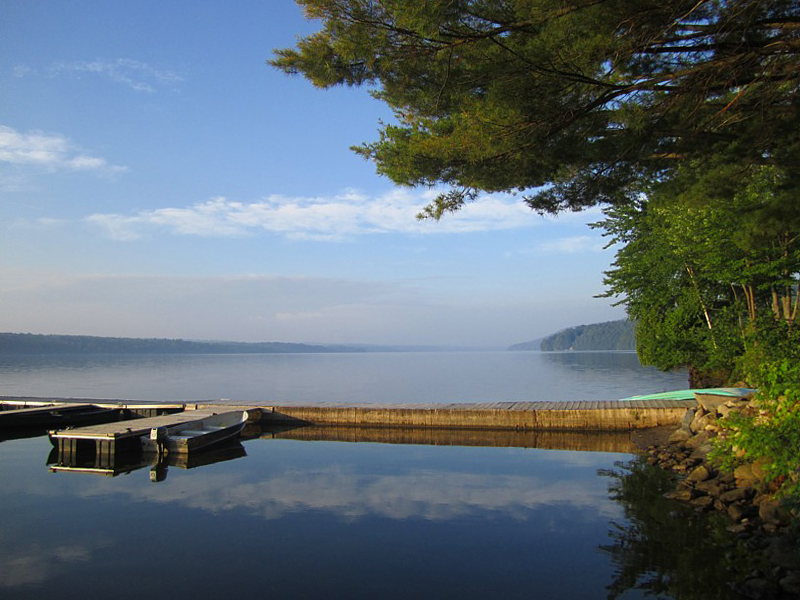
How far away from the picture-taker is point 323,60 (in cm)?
741

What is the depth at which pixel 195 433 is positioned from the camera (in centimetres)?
1403

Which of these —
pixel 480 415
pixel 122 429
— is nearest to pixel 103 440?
pixel 122 429

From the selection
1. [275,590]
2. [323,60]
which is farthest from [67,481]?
[323,60]

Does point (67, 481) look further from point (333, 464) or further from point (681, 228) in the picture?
point (681, 228)

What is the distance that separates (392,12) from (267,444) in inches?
452

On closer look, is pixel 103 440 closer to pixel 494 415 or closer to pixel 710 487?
pixel 494 415

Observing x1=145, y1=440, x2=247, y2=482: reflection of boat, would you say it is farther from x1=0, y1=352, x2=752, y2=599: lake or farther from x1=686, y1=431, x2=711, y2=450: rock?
x1=686, y1=431, x2=711, y2=450: rock

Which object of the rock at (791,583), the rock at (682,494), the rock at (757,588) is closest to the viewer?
the rock at (791,583)

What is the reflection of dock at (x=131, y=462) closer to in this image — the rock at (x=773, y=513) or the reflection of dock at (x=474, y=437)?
the reflection of dock at (x=474, y=437)

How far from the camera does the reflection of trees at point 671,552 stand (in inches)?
230

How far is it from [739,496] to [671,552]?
1.98m

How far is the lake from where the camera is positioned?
6176 millimetres

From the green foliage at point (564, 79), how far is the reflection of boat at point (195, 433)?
8354 mm

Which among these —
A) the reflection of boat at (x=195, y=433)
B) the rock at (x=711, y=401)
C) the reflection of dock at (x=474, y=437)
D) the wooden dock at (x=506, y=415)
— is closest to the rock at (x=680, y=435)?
the rock at (x=711, y=401)
